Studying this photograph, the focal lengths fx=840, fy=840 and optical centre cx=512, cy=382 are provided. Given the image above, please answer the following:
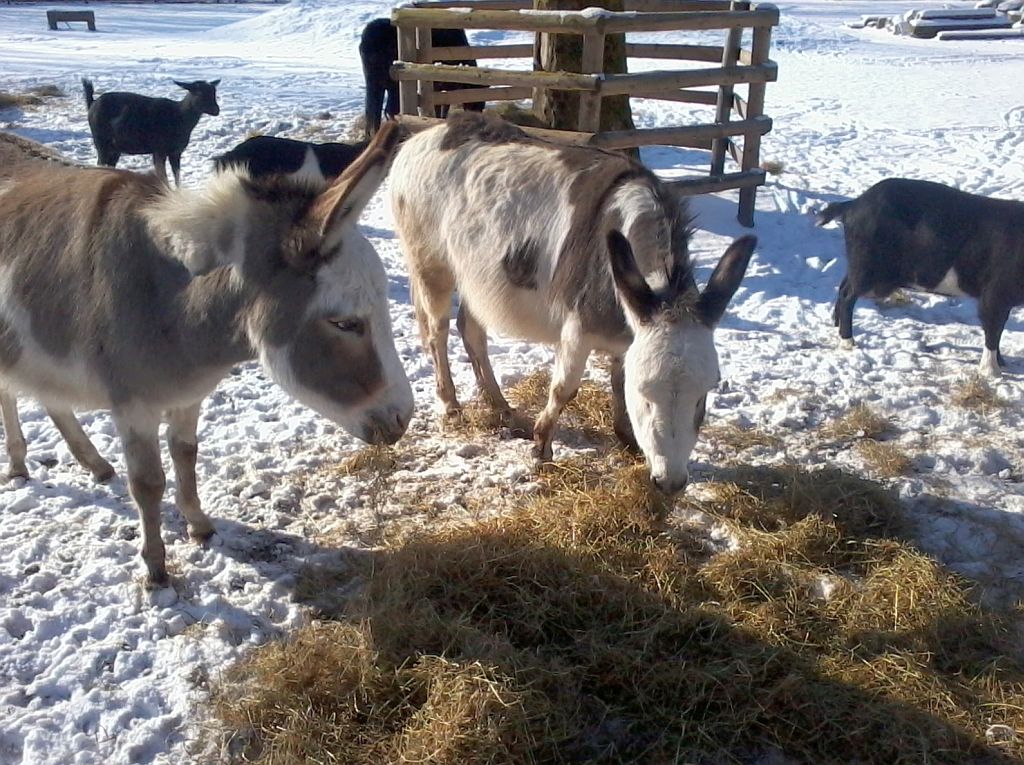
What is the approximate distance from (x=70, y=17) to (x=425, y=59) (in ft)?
67.7

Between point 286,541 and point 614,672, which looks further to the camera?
point 286,541

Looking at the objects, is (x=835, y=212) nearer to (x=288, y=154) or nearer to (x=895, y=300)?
(x=895, y=300)

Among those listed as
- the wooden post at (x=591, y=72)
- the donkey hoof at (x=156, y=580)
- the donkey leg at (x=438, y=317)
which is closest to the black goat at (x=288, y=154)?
the wooden post at (x=591, y=72)

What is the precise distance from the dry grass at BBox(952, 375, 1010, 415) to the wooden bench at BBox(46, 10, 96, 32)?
25.4 m

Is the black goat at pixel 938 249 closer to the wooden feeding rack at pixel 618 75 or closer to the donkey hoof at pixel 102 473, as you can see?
the wooden feeding rack at pixel 618 75

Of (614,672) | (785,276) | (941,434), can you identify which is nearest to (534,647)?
(614,672)

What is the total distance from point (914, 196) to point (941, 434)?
1.88m

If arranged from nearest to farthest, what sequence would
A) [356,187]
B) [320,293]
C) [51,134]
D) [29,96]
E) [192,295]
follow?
[356,187] < [320,293] < [192,295] < [51,134] < [29,96]

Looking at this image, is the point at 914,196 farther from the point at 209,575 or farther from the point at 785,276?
the point at 209,575

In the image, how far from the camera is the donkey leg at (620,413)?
14.8 feet

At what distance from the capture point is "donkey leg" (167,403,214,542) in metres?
3.67

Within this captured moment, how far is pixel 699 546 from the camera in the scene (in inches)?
153

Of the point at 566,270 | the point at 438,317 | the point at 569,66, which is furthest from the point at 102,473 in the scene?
the point at 569,66

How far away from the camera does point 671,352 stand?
337cm
